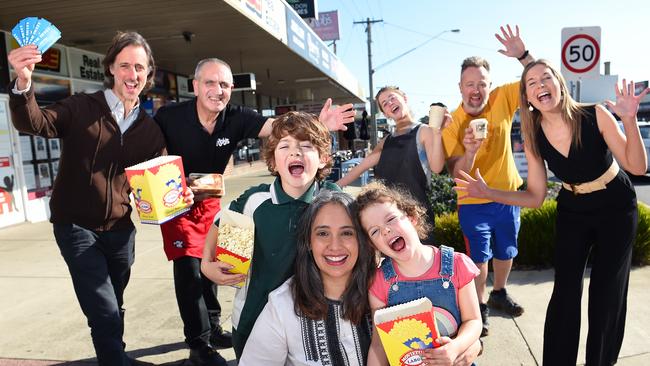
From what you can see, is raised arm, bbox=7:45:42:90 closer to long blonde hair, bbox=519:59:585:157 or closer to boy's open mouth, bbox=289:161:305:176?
boy's open mouth, bbox=289:161:305:176

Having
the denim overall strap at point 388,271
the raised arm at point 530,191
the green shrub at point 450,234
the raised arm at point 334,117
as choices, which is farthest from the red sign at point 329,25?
the denim overall strap at point 388,271

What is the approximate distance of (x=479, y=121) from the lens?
9.68 ft

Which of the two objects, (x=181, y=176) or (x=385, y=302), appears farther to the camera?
(x=181, y=176)

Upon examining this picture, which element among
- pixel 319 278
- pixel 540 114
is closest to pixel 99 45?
pixel 540 114

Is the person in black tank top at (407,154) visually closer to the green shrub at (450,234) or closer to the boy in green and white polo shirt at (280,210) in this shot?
the boy in green and white polo shirt at (280,210)

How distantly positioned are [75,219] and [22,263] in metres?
4.19

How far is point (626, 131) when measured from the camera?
7.87ft

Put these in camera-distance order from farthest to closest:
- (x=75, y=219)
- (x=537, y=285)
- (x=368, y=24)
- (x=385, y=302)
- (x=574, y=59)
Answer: (x=368, y=24), (x=574, y=59), (x=537, y=285), (x=75, y=219), (x=385, y=302)

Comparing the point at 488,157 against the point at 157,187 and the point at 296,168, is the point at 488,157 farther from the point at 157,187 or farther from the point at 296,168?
the point at 157,187

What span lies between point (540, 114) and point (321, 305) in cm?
166

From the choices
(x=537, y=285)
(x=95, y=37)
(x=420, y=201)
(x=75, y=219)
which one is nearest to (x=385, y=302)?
(x=420, y=201)

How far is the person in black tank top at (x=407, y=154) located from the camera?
320 centimetres

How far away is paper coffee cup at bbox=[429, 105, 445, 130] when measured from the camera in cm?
306

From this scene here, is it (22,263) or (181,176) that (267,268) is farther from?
(22,263)
